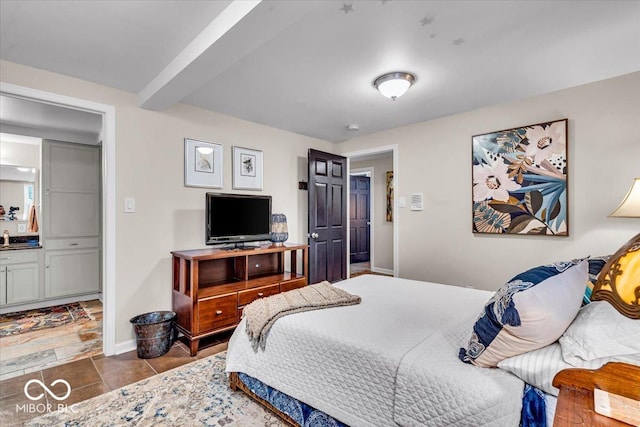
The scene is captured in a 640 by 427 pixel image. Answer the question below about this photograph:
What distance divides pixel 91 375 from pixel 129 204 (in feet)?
4.59

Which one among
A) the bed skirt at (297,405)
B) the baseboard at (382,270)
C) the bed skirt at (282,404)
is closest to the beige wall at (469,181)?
the baseboard at (382,270)

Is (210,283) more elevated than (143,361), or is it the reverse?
(210,283)

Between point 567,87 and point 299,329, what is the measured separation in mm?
3210

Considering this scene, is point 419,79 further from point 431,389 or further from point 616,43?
point 431,389

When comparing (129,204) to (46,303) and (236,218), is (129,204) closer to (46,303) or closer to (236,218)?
(236,218)

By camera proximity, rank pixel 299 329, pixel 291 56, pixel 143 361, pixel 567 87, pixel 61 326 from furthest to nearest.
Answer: pixel 61 326 → pixel 567 87 → pixel 143 361 → pixel 291 56 → pixel 299 329

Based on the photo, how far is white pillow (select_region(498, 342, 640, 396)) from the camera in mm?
986

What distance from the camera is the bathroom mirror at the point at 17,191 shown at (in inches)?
154

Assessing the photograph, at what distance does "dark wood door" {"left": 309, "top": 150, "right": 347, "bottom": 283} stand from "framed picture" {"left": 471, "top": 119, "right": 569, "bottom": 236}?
1885mm

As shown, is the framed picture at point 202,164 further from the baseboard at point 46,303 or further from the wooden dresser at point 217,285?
the baseboard at point 46,303

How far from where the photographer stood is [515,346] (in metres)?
1.12

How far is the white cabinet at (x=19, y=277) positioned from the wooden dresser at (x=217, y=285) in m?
2.34

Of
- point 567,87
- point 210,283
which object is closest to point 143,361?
point 210,283

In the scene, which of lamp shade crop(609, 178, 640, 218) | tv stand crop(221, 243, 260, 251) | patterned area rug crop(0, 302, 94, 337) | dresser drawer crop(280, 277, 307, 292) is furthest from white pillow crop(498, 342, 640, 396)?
patterned area rug crop(0, 302, 94, 337)
